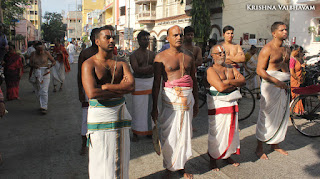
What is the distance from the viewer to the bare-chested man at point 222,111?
3830 millimetres

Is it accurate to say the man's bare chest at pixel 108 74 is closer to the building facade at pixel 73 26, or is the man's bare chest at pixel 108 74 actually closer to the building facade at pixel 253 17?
the building facade at pixel 253 17

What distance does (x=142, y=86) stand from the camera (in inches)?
203

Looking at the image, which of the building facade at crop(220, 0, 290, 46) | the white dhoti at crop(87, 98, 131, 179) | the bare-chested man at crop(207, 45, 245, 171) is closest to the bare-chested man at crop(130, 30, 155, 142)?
the bare-chested man at crop(207, 45, 245, 171)

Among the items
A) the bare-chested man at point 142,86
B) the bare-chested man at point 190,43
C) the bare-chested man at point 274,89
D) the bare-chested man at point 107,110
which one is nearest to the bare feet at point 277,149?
the bare-chested man at point 274,89

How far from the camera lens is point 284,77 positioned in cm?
443

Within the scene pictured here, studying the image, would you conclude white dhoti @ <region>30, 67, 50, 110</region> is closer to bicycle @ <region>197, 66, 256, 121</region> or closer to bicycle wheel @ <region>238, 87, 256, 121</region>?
bicycle @ <region>197, 66, 256, 121</region>

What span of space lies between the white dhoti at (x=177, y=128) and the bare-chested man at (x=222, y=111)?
1.41ft

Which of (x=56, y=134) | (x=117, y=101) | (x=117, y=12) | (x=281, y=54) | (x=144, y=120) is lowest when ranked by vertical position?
(x=56, y=134)

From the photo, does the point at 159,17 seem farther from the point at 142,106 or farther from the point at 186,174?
the point at 186,174

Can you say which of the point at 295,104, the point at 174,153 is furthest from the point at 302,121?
the point at 174,153

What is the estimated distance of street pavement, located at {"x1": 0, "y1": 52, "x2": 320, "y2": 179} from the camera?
157 inches

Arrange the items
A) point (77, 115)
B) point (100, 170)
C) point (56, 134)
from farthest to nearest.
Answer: point (77, 115) → point (56, 134) → point (100, 170)

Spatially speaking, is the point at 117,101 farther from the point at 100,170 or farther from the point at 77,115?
the point at 77,115

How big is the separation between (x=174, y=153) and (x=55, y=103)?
243 inches
